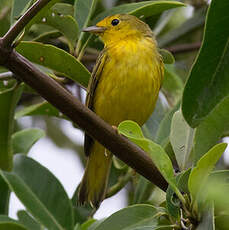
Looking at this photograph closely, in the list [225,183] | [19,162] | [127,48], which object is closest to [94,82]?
[127,48]

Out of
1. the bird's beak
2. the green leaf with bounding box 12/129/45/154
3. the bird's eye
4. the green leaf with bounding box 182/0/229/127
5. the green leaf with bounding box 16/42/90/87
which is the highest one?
the green leaf with bounding box 182/0/229/127

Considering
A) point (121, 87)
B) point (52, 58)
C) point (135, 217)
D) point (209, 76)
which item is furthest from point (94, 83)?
point (209, 76)

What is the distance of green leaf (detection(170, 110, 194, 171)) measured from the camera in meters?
2.59

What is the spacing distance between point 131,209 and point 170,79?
1649 millimetres

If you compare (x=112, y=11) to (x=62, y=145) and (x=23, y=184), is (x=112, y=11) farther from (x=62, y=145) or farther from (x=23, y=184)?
(x=62, y=145)

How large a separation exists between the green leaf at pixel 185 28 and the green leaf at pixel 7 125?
1965 millimetres

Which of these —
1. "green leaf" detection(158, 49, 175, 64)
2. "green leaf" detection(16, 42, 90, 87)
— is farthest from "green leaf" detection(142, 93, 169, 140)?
"green leaf" detection(16, 42, 90, 87)

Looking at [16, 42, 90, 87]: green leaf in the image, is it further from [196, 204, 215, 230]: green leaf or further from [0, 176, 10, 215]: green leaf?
[196, 204, 215, 230]: green leaf

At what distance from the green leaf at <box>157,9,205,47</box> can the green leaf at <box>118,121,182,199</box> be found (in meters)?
2.67

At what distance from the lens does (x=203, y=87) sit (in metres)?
1.81

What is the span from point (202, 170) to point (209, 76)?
0.42 metres

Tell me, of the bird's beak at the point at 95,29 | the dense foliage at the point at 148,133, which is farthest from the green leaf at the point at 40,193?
the bird's beak at the point at 95,29

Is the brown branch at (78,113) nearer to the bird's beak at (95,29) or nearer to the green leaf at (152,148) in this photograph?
the green leaf at (152,148)

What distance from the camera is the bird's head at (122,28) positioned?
4.13 m
